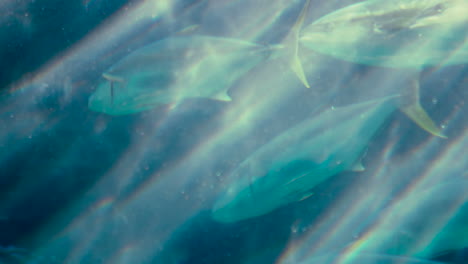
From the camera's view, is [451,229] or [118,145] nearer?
[451,229]

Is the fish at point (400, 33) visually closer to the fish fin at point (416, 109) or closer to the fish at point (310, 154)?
the fish fin at point (416, 109)

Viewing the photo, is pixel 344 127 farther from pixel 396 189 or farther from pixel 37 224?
pixel 37 224

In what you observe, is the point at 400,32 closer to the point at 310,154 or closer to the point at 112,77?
the point at 310,154

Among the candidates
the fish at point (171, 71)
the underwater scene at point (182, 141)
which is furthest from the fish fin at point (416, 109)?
the fish at point (171, 71)

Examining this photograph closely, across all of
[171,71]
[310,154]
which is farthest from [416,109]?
[171,71]

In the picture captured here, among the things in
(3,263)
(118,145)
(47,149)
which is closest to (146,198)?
(118,145)

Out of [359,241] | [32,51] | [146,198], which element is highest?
[32,51]

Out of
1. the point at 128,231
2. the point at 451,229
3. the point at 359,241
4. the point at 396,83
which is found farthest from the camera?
the point at 128,231
